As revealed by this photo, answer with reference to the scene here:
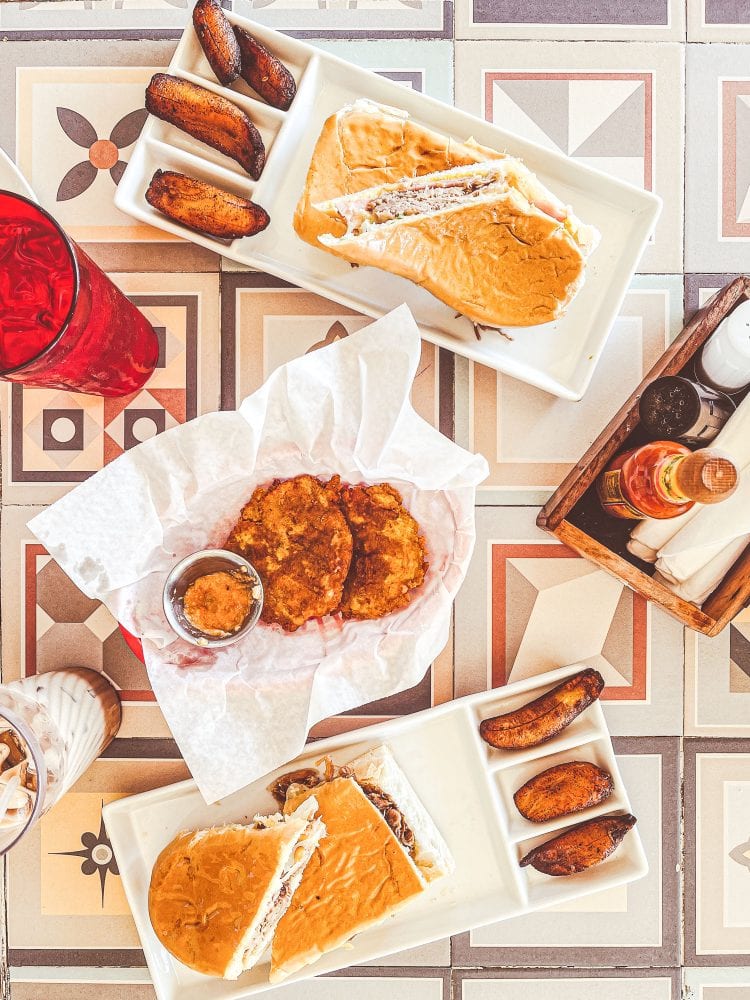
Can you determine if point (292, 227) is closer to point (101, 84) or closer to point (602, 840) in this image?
point (101, 84)

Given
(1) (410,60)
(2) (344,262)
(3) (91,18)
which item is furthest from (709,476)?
(3) (91,18)

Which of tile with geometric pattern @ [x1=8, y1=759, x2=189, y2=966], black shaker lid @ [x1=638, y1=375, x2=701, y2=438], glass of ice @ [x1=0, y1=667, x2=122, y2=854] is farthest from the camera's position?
tile with geometric pattern @ [x1=8, y1=759, x2=189, y2=966]

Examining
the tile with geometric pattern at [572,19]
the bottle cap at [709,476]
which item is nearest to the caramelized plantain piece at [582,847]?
the bottle cap at [709,476]

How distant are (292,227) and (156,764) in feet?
3.29

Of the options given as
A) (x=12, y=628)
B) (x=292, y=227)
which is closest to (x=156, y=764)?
(x=12, y=628)

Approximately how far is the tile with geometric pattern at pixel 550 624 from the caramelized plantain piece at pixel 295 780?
30 centimetres

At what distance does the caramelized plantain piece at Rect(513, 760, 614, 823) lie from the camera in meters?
1.30

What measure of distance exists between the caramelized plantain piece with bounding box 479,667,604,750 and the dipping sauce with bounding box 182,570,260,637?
0.48 metres

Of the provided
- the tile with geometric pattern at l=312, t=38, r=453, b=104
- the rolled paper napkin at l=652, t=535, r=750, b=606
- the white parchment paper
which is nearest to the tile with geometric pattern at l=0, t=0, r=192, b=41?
the tile with geometric pattern at l=312, t=38, r=453, b=104

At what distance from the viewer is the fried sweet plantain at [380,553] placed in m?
1.21

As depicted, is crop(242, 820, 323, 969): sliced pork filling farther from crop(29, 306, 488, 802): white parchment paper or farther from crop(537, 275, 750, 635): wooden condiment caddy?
crop(537, 275, 750, 635): wooden condiment caddy

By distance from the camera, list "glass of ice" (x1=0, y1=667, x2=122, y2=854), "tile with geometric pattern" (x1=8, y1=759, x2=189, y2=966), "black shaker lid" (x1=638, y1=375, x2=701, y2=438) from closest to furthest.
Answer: "glass of ice" (x1=0, y1=667, x2=122, y2=854), "black shaker lid" (x1=638, y1=375, x2=701, y2=438), "tile with geometric pattern" (x1=8, y1=759, x2=189, y2=966)

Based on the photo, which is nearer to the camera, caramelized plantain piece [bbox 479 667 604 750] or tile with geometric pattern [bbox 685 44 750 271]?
caramelized plantain piece [bbox 479 667 604 750]

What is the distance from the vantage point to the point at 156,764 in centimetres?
139
